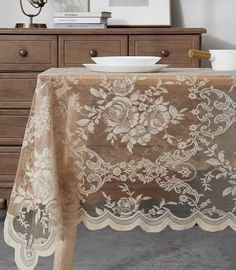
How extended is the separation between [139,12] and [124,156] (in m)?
1.94

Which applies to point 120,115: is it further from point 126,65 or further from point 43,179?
point 43,179

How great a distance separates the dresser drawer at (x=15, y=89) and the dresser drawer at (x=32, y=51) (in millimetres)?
54

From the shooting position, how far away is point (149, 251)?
290cm

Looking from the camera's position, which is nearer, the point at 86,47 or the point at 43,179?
the point at 43,179

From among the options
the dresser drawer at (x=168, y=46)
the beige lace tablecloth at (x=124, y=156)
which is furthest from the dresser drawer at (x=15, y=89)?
the beige lace tablecloth at (x=124, y=156)

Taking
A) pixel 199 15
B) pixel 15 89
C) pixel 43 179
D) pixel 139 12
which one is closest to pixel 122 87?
pixel 43 179

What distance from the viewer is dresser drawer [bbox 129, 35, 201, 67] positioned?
3344mm

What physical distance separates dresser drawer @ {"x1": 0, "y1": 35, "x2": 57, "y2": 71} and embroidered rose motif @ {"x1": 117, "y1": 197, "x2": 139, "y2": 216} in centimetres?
151

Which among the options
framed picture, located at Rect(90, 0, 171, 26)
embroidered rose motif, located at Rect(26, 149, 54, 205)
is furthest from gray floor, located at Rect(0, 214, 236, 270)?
Result: framed picture, located at Rect(90, 0, 171, 26)

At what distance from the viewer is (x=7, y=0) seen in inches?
154

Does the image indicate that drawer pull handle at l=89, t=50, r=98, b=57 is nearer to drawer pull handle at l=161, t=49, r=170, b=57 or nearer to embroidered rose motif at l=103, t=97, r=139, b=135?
drawer pull handle at l=161, t=49, r=170, b=57

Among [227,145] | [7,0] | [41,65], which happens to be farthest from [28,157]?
[7,0]

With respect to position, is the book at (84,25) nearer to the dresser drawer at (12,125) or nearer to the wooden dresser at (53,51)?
the wooden dresser at (53,51)

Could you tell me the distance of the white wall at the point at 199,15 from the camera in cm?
388
